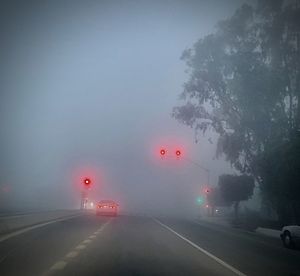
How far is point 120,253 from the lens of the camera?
14484 mm

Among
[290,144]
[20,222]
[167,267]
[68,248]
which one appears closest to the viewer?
[167,267]

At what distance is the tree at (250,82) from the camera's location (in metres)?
42.3

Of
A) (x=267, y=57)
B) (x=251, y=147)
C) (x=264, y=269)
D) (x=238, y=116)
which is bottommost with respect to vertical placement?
(x=264, y=269)

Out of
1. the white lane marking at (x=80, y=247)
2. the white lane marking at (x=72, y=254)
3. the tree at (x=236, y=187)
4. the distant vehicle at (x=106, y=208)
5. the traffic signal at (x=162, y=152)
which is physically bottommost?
the white lane marking at (x=72, y=254)

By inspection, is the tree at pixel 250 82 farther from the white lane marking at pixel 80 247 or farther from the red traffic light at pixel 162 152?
the white lane marking at pixel 80 247

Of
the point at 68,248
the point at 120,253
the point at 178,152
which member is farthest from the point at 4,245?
the point at 178,152

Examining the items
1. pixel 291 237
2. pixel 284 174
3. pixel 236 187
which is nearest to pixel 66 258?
pixel 291 237

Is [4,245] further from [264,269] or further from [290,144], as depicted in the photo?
[290,144]

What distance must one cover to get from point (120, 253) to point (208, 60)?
35.8 metres

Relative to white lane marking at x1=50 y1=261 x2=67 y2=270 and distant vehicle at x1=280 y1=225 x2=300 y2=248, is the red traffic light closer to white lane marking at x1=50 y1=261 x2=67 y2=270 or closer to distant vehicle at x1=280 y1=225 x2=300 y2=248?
distant vehicle at x1=280 y1=225 x2=300 y2=248

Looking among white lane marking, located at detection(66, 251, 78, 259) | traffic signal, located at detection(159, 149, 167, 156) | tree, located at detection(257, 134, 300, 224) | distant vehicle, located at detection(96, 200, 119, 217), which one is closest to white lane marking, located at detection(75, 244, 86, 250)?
white lane marking, located at detection(66, 251, 78, 259)

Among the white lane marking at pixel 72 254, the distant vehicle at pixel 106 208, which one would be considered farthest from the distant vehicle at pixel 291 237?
the distant vehicle at pixel 106 208

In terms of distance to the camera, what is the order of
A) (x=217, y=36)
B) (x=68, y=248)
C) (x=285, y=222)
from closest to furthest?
(x=68, y=248) < (x=285, y=222) < (x=217, y=36)

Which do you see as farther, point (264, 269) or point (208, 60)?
point (208, 60)
